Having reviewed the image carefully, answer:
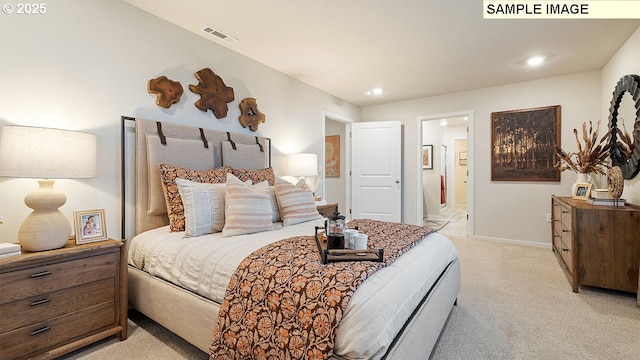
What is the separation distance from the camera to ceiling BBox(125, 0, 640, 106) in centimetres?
236

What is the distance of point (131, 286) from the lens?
2074 mm

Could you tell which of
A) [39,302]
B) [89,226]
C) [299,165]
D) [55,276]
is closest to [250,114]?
[299,165]

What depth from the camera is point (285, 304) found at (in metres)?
1.19

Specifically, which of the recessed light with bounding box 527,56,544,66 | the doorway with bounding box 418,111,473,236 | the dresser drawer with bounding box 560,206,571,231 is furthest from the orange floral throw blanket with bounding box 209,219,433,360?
the doorway with bounding box 418,111,473,236

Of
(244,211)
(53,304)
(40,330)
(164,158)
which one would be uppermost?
(164,158)

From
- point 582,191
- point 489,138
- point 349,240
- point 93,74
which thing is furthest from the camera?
point 489,138

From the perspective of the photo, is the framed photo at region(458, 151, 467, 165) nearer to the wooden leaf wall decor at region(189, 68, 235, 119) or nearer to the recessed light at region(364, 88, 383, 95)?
the recessed light at region(364, 88, 383, 95)

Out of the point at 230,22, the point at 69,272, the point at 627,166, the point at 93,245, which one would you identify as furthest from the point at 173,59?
the point at 627,166

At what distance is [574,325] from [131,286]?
3178 mm

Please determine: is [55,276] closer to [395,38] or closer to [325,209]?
[325,209]

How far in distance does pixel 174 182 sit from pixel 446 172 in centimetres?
785

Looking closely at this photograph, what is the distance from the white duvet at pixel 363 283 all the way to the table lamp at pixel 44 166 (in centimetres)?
55

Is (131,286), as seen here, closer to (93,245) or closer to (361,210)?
(93,245)

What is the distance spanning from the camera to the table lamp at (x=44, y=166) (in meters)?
1.52
